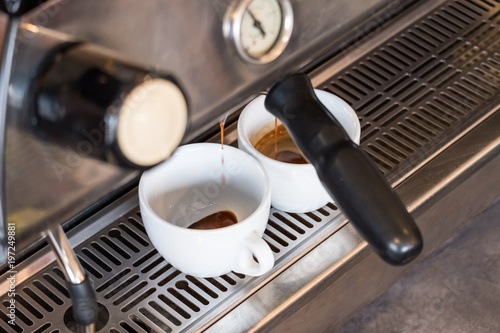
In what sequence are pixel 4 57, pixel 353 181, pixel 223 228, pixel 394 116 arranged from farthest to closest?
1. pixel 394 116
2. pixel 223 228
3. pixel 353 181
4. pixel 4 57

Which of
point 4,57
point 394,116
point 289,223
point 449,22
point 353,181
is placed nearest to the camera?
point 4,57

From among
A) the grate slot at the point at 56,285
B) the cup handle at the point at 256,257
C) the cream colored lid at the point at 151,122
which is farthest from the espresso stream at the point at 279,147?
the cream colored lid at the point at 151,122

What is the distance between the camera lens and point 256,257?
66 centimetres

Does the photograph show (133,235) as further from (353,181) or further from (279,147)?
(353,181)

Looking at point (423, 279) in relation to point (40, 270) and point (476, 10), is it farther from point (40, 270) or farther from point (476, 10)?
point (40, 270)

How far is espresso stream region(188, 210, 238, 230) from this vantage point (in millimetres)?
707

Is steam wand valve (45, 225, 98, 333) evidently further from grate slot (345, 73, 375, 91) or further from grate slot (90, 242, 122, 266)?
grate slot (345, 73, 375, 91)

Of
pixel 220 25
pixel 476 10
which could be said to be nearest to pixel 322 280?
pixel 220 25

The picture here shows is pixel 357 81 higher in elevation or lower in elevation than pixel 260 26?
lower

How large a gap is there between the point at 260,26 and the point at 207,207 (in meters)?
0.31

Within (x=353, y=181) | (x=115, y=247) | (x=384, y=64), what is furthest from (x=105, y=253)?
(x=384, y=64)

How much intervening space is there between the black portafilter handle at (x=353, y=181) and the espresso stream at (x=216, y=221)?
0.62 ft

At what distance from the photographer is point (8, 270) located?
0.69 m

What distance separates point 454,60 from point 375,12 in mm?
385
